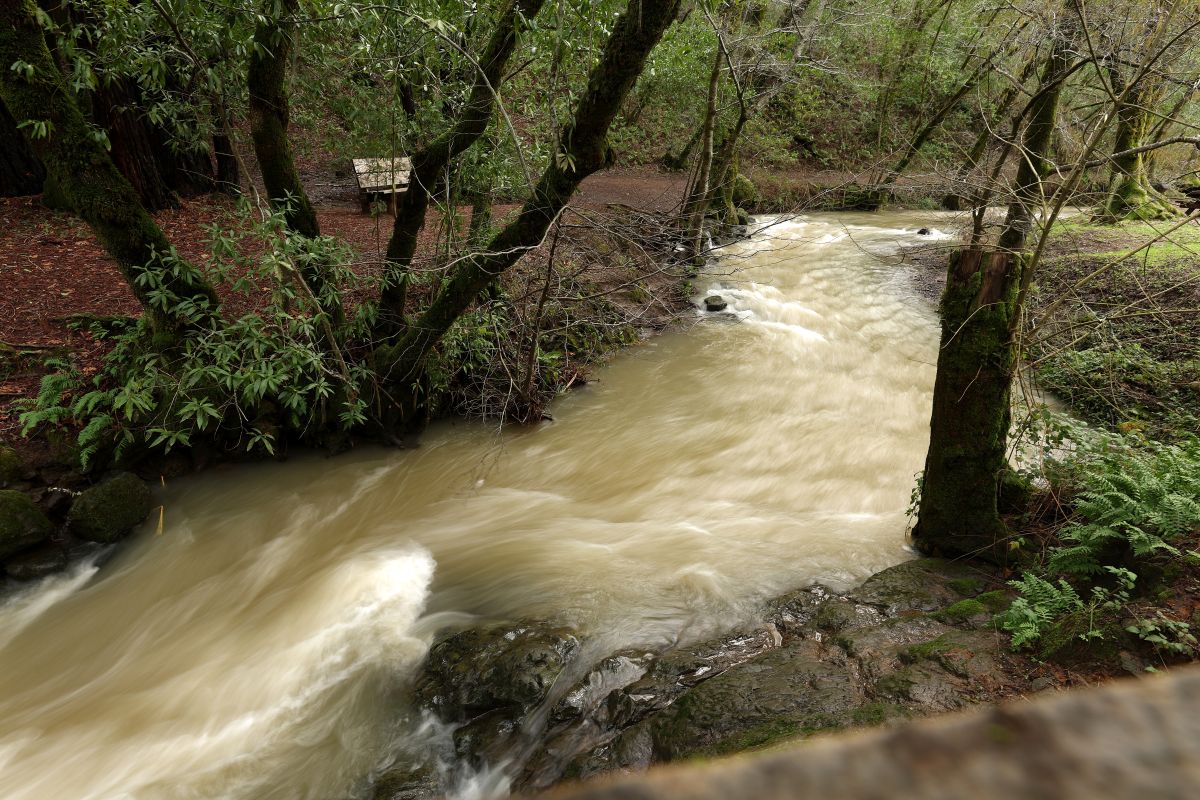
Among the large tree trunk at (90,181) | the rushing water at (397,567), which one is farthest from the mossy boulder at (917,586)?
the large tree trunk at (90,181)

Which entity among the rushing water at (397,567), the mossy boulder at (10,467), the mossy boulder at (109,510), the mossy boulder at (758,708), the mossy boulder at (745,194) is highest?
the mossy boulder at (745,194)

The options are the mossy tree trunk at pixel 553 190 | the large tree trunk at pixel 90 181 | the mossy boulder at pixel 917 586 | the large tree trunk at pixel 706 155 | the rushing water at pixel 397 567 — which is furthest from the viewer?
the large tree trunk at pixel 706 155

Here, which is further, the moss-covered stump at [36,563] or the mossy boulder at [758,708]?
the moss-covered stump at [36,563]

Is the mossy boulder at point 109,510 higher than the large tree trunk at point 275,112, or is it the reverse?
the large tree trunk at point 275,112

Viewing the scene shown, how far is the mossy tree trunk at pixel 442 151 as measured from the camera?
6.41 metres

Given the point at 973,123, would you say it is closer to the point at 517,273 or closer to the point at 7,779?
the point at 517,273

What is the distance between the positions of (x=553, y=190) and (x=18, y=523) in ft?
18.9

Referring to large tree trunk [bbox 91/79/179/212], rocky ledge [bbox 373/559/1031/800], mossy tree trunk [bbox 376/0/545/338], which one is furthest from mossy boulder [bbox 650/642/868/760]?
large tree trunk [bbox 91/79/179/212]

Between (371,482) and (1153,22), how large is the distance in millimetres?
10608

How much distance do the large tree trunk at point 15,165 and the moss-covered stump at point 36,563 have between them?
7.71 meters

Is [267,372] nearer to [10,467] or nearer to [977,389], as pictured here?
[10,467]

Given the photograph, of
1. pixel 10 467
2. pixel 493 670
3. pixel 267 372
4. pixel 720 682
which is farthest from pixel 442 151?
pixel 720 682

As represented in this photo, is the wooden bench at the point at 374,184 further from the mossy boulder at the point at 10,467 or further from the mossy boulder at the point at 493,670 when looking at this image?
the mossy boulder at the point at 493,670

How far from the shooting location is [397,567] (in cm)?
602
